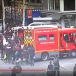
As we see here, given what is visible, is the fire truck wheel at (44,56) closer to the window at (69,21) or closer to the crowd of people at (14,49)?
the crowd of people at (14,49)

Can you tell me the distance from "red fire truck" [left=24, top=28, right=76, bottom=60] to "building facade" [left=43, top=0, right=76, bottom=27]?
11 centimetres

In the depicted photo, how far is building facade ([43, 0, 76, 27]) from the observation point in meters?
1.66

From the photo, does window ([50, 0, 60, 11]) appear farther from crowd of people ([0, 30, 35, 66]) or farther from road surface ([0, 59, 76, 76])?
road surface ([0, 59, 76, 76])

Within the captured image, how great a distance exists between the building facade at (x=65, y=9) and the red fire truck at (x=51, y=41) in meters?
0.11

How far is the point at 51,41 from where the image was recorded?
183 centimetres

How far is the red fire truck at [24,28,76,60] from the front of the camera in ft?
5.92

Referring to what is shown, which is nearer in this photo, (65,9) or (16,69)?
(65,9)

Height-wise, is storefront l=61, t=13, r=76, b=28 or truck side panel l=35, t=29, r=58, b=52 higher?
storefront l=61, t=13, r=76, b=28

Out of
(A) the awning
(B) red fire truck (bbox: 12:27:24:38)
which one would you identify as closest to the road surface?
(B) red fire truck (bbox: 12:27:24:38)

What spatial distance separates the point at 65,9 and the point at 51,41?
1.43ft

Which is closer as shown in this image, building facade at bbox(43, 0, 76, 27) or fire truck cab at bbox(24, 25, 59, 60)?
building facade at bbox(43, 0, 76, 27)

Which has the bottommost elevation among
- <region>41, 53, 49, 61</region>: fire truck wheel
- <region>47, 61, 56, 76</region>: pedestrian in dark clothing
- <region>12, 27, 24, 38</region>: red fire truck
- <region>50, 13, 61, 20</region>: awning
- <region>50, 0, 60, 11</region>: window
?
<region>47, 61, 56, 76</region>: pedestrian in dark clothing

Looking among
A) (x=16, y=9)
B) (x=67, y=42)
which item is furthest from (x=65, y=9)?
(x=16, y=9)

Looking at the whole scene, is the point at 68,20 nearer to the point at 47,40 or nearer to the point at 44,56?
the point at 47,40
